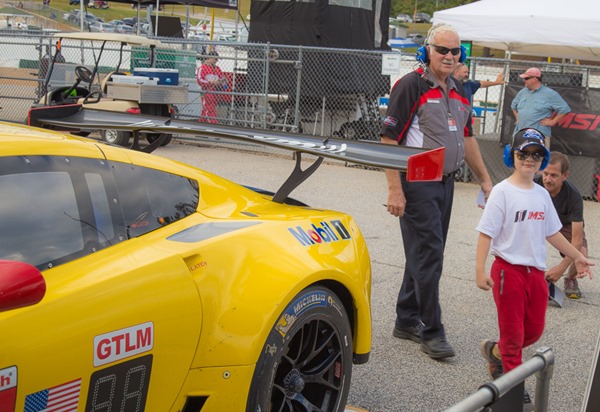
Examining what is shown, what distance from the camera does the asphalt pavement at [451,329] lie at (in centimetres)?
508

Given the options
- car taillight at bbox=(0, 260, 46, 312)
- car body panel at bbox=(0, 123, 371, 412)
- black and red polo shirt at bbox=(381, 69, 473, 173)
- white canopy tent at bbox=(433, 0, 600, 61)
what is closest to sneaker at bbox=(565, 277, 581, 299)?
black and red polo shirt at bbox=(381, 69, 473, 173)

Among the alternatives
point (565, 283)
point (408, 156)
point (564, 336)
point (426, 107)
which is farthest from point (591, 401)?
point (565, 283)

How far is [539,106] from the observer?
12164 mm

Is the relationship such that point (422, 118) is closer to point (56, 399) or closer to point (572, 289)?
point (572, 289)

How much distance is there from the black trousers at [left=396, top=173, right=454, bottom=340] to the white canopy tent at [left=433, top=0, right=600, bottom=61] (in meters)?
8.30

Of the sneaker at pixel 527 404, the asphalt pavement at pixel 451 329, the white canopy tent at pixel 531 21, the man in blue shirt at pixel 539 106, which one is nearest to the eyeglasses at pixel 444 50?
the asphalt pavement at pixel 451 329

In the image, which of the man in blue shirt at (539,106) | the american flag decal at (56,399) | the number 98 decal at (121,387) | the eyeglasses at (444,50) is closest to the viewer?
the american flag decal at (56,399)

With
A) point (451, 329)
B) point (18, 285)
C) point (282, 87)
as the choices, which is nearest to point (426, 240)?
point (451, 329)

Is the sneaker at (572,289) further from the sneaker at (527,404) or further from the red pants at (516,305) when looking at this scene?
the sneaker at (527,404)

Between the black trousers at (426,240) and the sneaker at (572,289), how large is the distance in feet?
7.17

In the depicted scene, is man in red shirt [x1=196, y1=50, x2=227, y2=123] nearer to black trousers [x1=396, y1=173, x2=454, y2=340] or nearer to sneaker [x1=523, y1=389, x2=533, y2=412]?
black trousers [x1=396, y1=173, x2=454, y2=340]

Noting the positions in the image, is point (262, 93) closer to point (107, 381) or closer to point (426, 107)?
point (426, 107)

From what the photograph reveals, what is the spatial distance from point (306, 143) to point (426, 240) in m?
1.55

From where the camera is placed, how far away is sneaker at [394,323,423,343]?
5848 mm
